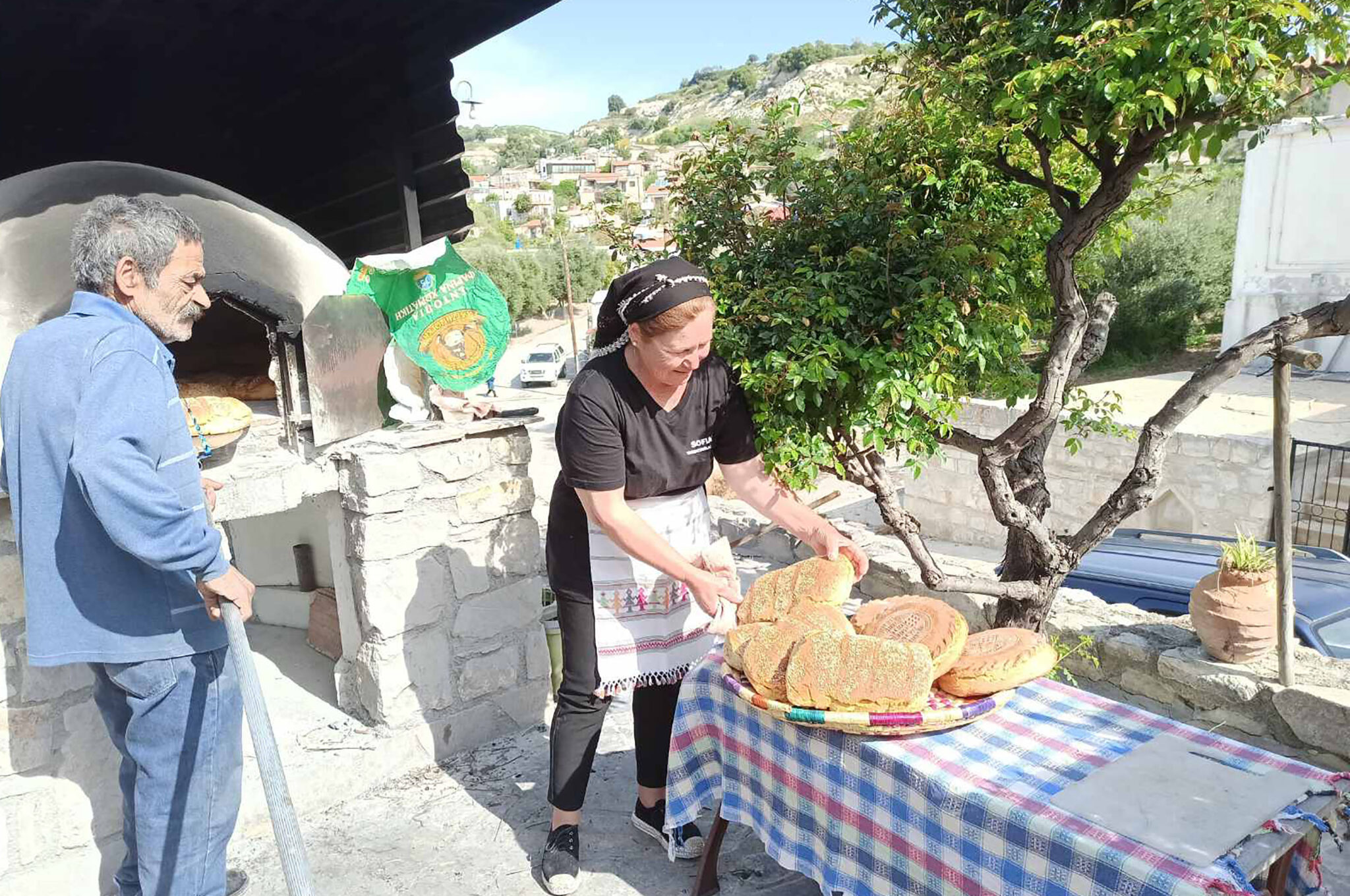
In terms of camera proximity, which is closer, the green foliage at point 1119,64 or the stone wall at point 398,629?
the green foliage at point 1119,64

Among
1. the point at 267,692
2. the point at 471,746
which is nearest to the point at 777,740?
the point at 471,746

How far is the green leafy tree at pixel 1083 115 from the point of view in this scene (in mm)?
2170

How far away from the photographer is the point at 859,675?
210cm

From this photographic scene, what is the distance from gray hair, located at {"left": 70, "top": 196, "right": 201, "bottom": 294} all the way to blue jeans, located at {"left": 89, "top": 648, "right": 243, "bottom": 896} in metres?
0.99

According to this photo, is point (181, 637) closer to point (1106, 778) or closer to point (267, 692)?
point (267, 692)

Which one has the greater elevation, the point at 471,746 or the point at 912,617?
the point at 912,617

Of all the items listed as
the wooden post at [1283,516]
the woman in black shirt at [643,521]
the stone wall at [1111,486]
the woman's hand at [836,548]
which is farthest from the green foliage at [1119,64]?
the stone wall at [1111,486]

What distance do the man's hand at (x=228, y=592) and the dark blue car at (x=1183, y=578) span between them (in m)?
4.75

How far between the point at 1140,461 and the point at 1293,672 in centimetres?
119

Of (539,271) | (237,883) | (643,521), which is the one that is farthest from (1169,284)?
(539,271)

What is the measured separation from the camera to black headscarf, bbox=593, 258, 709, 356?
2.46 meters

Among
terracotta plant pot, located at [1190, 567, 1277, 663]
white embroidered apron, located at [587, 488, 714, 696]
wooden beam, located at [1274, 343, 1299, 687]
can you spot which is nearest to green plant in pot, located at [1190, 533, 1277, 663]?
terracotta plant pot, located at [1190, 567, 1277, 663]

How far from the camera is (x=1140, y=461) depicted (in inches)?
117

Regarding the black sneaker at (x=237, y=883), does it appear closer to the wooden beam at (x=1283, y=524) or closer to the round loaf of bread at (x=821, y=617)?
the round loaf of bread at (x=821, y=617)
